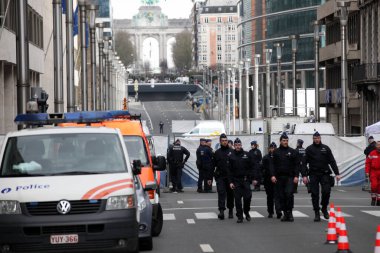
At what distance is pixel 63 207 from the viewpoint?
554 inches

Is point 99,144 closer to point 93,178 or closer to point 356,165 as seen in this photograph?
point 93,178

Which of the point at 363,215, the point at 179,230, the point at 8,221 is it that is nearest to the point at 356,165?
the point at 363,215

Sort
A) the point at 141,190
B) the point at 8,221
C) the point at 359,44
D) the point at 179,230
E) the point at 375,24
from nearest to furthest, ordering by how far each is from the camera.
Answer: the point at 8,221, the point at 141,190, the point at 179,230, the point at 375,24, the point at 359,44

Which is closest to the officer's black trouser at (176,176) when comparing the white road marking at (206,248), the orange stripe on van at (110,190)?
the white road marking at (206,248)

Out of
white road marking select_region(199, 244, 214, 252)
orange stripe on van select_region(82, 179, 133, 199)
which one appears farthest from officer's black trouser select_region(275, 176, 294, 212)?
orange stripe on van select_region(82, 179, 133, 199)

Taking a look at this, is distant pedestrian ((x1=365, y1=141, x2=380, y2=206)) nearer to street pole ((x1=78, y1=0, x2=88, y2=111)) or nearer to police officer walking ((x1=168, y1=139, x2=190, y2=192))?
police officer walking ((x1=168, y1=139, x2=190, y2=192))

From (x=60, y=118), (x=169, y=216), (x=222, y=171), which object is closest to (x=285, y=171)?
(x=222, y=171)

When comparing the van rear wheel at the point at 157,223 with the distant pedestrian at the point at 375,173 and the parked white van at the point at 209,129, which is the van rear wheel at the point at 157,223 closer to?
the distant pedestrian at the point at 375,173

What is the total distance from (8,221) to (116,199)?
1.35 metres

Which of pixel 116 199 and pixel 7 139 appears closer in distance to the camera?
pixel 116 199

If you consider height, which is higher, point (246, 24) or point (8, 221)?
point (246, 24)

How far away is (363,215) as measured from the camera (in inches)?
1011

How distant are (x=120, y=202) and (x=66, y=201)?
72 cm

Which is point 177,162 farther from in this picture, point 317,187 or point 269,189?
point 317,187
